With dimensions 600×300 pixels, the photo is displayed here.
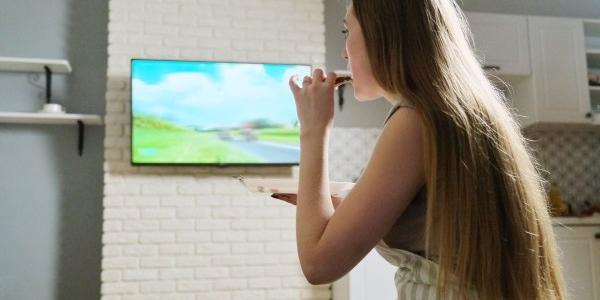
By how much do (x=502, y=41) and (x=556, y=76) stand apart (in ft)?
1.69

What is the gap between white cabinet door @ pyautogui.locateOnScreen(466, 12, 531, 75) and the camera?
387cm

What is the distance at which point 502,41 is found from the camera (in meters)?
3.90

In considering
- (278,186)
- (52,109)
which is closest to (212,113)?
(52,109)

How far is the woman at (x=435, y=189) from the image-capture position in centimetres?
67

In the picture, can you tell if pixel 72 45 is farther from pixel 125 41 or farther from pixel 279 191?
pixel 279 191

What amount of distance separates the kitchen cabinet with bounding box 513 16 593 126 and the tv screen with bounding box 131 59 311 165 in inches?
70.8

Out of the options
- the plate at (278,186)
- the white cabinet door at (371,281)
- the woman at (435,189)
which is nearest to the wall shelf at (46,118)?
the white cabinet door at (371,281)

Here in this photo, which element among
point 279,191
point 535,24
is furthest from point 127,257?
point 535,24

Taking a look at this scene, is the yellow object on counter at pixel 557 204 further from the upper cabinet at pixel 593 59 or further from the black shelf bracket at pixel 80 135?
the black shelf bracket at pixel 80 135

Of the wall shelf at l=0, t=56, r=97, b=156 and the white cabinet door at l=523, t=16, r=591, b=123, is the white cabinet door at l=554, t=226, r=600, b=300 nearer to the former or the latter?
the white cabinet door at l=523, t=16, r=591, b=123

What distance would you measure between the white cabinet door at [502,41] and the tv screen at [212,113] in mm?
1416

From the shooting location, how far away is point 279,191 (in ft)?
3.07

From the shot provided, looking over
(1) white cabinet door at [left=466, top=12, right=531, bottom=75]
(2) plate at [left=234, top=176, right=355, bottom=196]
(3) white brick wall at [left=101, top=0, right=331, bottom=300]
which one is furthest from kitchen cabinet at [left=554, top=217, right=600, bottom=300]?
(2) plate at [left=234, top=176, right=355, bottom=196]

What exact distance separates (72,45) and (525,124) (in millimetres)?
3324
